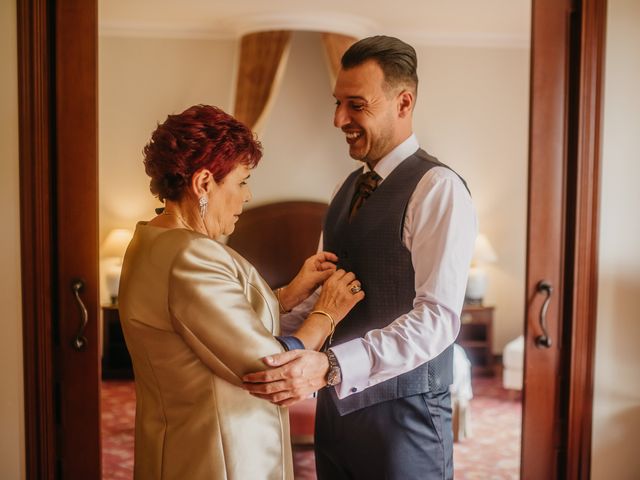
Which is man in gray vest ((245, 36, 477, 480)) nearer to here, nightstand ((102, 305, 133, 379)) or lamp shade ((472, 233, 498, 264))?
nightstand ((102, 305, 133, 379))

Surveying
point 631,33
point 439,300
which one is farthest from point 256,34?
point 439,300

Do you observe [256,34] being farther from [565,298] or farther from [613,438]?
[613,438]

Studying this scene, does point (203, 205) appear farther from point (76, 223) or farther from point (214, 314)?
point (76, 223)

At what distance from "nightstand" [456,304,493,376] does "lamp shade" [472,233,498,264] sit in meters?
0.32

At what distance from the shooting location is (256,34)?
3600 mm

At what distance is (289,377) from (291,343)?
0.27 feet

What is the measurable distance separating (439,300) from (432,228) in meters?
0.17

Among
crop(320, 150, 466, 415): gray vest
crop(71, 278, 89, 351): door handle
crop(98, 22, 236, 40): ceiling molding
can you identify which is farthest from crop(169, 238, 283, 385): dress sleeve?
crop(98, 22, 236, 40): ceiling molding

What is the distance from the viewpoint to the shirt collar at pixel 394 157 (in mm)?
1729

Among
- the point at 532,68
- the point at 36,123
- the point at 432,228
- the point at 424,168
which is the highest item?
the point at 532,68

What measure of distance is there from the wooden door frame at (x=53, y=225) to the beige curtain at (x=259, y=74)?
1.61 m

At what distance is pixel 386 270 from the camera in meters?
1.62

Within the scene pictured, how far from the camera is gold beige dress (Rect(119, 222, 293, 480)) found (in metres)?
1.29

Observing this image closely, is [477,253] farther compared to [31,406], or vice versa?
[477,253]
